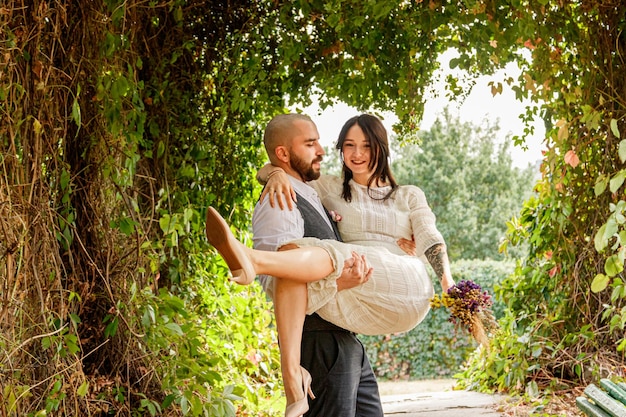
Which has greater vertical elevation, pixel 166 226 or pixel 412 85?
pixel 412 85

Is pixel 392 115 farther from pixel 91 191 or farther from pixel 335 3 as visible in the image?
pixel 91 191

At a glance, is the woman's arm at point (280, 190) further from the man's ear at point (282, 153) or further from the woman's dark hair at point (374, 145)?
the woman's dark hair at point (374, 145)

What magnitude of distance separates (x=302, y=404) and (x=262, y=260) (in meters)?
0.48

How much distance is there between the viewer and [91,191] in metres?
3.28

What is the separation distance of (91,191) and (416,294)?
1.51 meters

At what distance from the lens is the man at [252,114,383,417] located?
2.45m

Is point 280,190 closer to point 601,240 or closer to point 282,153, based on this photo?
point 282,153

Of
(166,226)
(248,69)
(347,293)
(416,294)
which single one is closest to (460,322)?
(416,294)

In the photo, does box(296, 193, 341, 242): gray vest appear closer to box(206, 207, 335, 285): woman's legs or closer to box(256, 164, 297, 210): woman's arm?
box(256, 164, 297, 210): woman's arm

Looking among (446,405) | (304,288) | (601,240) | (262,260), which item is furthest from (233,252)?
(446,405)

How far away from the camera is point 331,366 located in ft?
8.15

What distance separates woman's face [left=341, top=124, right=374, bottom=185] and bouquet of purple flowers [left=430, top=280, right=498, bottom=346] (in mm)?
553

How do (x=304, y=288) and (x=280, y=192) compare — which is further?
(x=280, y=192)

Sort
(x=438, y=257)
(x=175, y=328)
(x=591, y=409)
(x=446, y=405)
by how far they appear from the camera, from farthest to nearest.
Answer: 1. (x=446, y=405)
2. (x=175, y=328)
3. (x=438, y=257)
4. (x=591, y=409)
